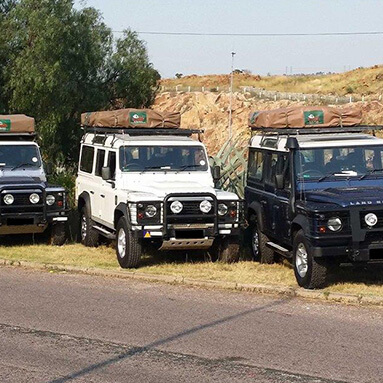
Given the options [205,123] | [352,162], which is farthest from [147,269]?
[205,123]

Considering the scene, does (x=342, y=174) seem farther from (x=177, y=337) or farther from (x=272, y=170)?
(x=177, y=337)

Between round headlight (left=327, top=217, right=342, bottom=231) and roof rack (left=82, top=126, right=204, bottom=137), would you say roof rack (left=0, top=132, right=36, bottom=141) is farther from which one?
round headlight (left=327, top=217, right=342, bottom=231)

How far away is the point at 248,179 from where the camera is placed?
15617 millimetres

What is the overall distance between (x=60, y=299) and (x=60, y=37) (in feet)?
55.8

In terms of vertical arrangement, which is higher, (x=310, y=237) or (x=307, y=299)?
(x=310, y=237)

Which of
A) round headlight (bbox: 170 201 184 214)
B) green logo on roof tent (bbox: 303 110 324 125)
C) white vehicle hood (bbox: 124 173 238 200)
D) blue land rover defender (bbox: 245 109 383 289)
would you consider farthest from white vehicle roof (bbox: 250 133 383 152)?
round headlight (bbox: 170 201 184 214)

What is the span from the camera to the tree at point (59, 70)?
1045 inches

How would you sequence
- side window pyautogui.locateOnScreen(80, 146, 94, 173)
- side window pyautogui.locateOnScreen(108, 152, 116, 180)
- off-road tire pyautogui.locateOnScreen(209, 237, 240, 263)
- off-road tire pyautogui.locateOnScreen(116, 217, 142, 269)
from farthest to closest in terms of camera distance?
1. side window pyautogui.locateOnScreen(80, 146, 94, 173)
2. side window pyautogui.locateOnScreen(108, 152, 116, 180)
3. off-road tire pyautogui.locateOnScreen(209, 237, 240, 263)
4. off-road tire pyautogui.locateOnScreen(116, 217, 142, 269)

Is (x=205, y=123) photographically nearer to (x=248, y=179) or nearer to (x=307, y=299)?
(x=248, y=179)

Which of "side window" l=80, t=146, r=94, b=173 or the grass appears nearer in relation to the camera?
the grass

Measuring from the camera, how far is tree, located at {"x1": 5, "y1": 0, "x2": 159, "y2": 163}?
26.5 meters

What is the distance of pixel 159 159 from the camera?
15.1 m

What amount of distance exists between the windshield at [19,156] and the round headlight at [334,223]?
26.8ft

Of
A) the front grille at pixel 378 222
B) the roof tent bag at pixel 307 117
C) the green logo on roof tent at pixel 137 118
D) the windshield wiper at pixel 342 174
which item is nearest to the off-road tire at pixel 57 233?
the green logo on roof tent at pixel 137 118
